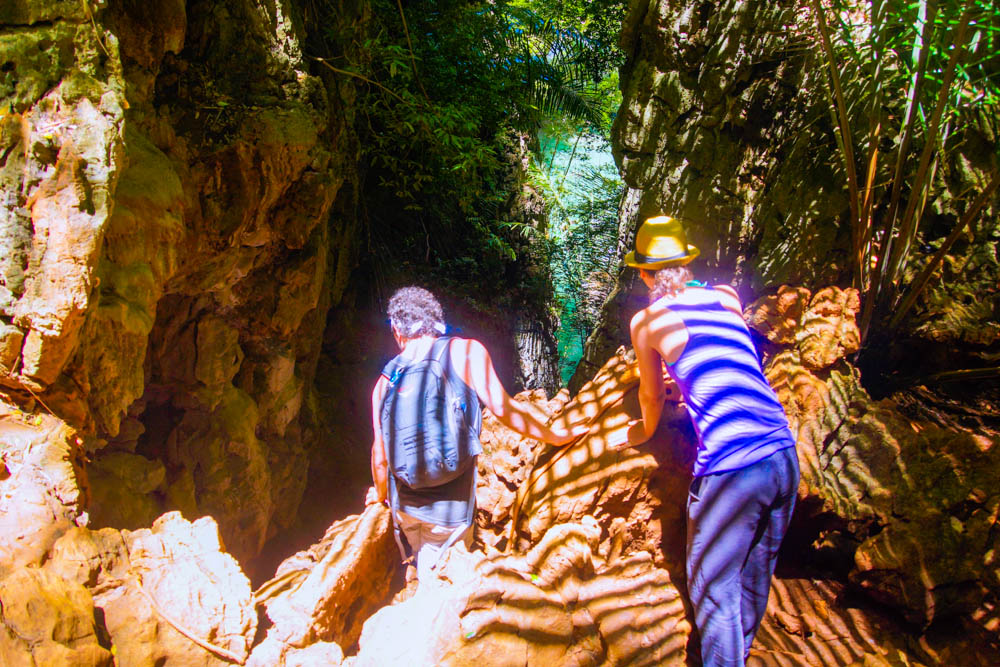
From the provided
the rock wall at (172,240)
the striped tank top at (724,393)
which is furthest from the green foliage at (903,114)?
the rock wall at (172,240)

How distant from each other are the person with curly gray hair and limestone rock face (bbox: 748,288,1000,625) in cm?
128

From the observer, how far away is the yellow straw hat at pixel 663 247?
2107mm

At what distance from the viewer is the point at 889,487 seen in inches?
91.8

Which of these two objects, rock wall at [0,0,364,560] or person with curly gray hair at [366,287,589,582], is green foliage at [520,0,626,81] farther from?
person with curly gray hair at [366,287,589,582]

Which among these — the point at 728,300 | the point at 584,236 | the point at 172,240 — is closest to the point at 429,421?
the point at 728,300

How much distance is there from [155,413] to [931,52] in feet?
17.0

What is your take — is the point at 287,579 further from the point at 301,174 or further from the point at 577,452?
the point at 301,174

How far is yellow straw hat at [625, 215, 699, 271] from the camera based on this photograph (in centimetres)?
211

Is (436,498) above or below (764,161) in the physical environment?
below

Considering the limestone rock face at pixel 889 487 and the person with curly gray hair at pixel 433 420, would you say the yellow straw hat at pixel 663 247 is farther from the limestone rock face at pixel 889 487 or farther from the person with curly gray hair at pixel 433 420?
the limestone rock face at pixel 889 487

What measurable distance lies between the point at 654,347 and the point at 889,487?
4.66ft

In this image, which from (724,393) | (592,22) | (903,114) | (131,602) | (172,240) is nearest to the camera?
(131,602)

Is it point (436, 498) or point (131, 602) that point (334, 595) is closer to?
point (436, 498)

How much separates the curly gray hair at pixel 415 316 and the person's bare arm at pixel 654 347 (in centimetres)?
93
